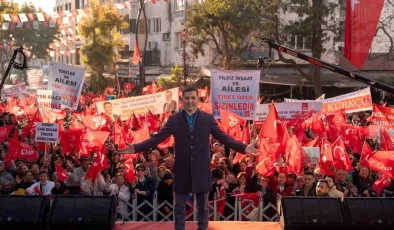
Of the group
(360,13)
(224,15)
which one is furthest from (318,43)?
(360,13)

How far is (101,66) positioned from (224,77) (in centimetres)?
3456

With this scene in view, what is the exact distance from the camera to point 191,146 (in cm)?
818

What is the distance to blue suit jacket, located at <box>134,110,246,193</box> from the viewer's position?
322 inches

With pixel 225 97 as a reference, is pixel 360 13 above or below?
above

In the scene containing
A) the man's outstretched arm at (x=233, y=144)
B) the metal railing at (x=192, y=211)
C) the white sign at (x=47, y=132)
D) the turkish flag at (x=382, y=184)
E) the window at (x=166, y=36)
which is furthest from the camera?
the window at (x=166, y=36)

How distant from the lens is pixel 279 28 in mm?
31812

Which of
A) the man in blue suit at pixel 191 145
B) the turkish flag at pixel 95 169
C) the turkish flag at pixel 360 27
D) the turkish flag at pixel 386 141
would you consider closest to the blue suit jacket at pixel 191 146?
the man in blue suit at pixel 191 145

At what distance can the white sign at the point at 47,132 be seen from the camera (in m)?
15.5

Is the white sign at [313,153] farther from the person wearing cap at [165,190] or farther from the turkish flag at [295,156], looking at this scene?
the person wearing cap at [165,190]

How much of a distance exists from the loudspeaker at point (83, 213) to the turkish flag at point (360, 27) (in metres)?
4.22

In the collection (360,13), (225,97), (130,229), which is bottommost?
(130,229)

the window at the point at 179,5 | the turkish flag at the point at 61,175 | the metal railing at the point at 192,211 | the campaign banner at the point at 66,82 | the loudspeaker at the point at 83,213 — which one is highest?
the window at the point at 179,5

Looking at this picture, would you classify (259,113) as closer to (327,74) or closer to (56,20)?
(327,74)

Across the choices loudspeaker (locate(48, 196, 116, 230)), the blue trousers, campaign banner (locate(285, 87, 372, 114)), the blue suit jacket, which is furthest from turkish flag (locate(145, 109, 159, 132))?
the blue suit jacket
